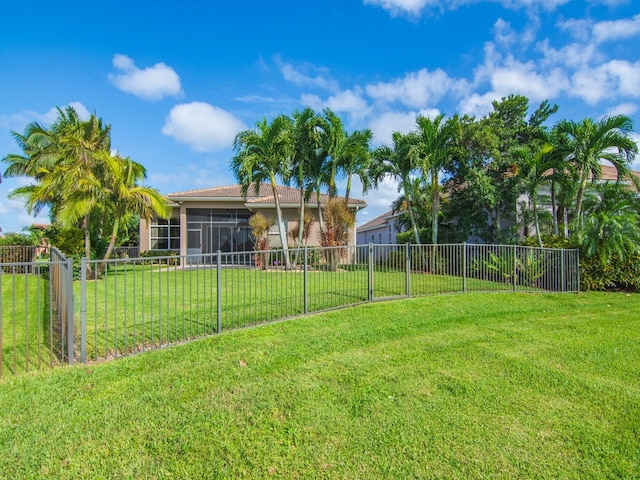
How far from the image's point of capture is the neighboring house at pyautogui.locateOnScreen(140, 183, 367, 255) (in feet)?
67.8

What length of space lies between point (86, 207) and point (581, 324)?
14.7 m

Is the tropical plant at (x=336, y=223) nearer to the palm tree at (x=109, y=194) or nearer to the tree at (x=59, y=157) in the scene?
the palm tree at (x=109, y=194)

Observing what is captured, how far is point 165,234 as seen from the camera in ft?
76.4

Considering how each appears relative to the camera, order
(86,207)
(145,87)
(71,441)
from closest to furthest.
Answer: (71,441), (145,87), (86,207)

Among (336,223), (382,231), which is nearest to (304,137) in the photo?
(336,223)

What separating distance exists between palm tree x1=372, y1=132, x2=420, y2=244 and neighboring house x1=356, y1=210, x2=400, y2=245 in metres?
9.86

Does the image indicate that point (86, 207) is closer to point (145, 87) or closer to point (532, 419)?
point (145, 87)

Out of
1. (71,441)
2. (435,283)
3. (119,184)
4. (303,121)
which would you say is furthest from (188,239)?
(71,441)

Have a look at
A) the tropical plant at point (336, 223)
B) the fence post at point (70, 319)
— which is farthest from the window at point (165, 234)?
the fence post at point (70, 319)

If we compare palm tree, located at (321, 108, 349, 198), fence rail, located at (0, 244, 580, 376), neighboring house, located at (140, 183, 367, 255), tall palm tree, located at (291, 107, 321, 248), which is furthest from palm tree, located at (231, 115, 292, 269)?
fence rail, located at (0, 244, 580, 376)

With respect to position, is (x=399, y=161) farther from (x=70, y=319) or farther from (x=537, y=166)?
(x=70, y=319)

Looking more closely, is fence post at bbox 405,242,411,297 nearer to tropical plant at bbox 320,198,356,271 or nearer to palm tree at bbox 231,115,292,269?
tropical plant at bbox 320,198,356,271

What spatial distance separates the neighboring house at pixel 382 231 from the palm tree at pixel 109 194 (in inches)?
650

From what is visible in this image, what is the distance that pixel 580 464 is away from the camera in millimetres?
2576
